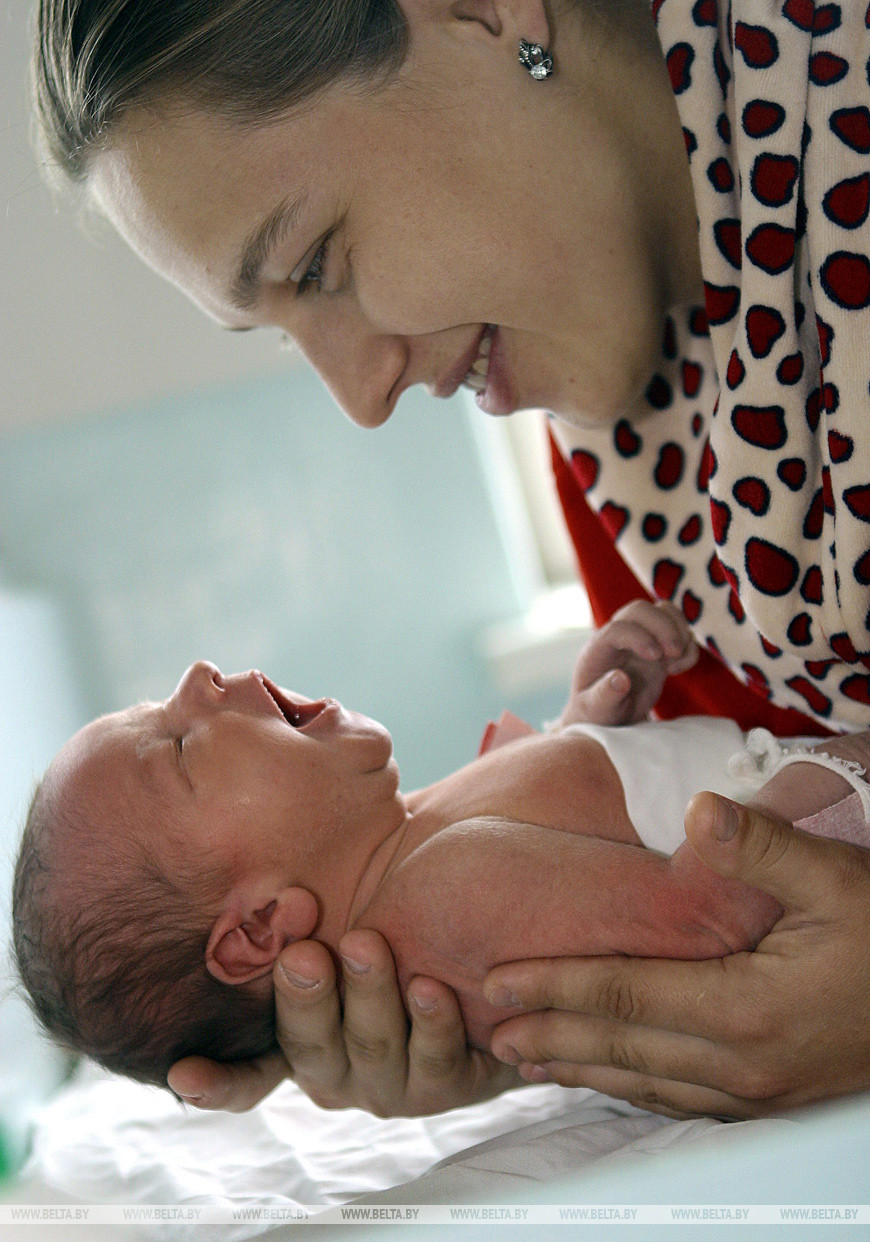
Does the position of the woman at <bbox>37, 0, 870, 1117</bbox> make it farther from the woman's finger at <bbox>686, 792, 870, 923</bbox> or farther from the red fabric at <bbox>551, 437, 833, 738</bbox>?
the red fabric at <bbox>551, 437, 833, 738</bbox>

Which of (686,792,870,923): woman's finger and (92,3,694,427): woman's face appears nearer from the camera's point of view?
(686,792,870,923): woman's finger

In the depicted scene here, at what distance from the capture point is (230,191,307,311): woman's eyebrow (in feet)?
2.74

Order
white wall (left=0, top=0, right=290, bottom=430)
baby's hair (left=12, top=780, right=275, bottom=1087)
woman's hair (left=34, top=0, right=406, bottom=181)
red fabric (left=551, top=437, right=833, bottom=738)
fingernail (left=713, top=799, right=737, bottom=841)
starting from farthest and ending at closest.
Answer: white wall (left=0, top=0, right=290, bottom=430)
red fabric (left=551, top=437, right=833, bottom=738)
baby's hair (left=12, top=780, right=275, bottom=1087)
woman's hair (left=34, top=0, right=406, bottom=181)
fingernail (left=713, top=799, right=737, bottom=841)

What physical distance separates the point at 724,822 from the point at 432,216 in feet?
1.73

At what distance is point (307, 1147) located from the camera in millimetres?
1045

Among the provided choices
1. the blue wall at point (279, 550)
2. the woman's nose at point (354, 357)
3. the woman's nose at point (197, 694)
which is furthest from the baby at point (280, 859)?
the blue wall at point (279, 550)

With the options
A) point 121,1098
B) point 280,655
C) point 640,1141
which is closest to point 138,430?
point 280,655

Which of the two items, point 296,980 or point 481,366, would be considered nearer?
point 296,980

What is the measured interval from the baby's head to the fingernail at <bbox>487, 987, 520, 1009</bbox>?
17 cm

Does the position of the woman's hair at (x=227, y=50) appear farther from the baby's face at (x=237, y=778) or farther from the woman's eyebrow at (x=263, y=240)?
the baby's face at (x=237, y=778)

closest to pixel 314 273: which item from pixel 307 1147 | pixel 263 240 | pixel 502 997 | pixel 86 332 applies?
pixel 263 240

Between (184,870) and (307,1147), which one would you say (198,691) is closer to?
(184,870)

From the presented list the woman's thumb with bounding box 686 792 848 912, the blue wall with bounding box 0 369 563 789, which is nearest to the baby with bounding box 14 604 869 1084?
the woman's thumb with bounding box 686 792 848 912

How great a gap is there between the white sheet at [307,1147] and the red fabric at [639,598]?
0.50m
